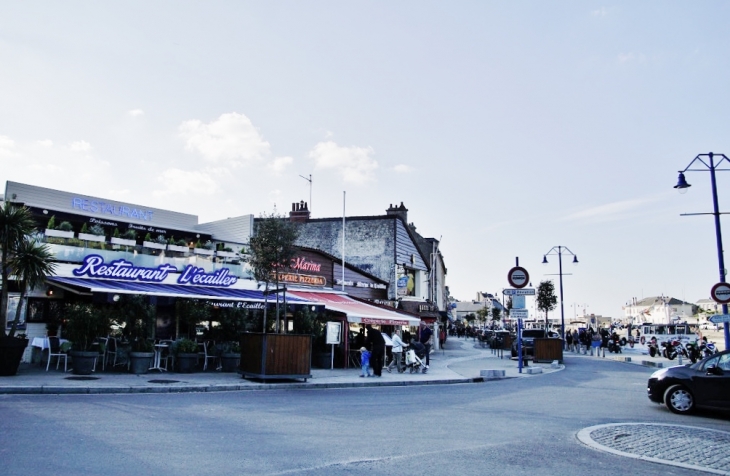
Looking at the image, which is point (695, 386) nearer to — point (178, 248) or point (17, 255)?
point (17, 255)

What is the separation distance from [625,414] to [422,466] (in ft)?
21.2

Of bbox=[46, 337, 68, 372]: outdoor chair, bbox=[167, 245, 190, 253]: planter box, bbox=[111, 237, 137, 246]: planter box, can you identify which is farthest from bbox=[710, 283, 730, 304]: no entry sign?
bbox=[46, 337, 68, 372]: outdoor chair

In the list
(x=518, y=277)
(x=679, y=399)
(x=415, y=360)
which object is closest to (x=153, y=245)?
(x=415, y=360)

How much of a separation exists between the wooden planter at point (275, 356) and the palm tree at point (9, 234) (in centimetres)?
588

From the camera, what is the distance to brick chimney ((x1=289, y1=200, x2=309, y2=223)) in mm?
38844

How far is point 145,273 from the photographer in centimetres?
2022

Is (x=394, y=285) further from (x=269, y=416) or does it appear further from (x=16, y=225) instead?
(x=269, y=416)

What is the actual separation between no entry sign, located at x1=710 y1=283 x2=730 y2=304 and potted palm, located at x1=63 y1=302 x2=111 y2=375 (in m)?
17.7

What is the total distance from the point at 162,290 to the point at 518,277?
11.7 meters

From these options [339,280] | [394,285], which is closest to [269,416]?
[339,280]

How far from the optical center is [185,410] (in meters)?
10.5

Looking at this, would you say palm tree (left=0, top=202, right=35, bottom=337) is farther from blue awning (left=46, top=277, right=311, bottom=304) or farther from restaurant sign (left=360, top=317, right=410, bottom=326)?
restaurant sign (left=360, top=317, right=410, bottom=326)

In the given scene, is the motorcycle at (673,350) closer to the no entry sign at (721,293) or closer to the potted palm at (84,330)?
the no entry sign at (721,293)

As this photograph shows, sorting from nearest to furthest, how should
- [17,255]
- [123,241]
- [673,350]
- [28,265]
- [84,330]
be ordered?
[28,265] < [17,255] < [84,330] < [123,241] < [673,350]
